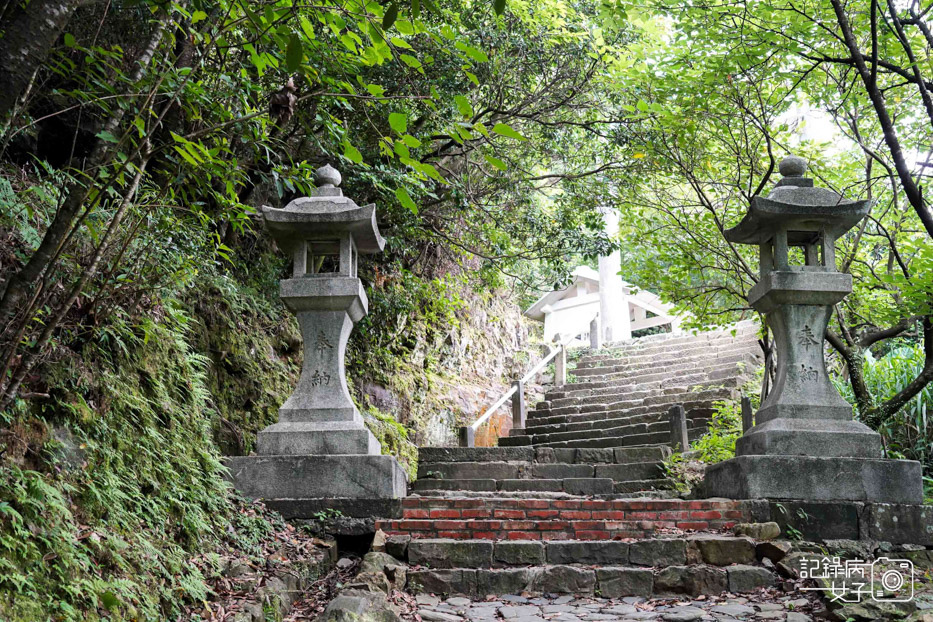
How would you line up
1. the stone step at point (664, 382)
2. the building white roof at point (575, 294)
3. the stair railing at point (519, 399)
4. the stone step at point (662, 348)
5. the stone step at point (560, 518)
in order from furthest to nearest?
the building white roof at point (575, 294), the stone step at point (662, 348), the stone step at point (664, 382), the stair railing at point (519, 399), the stone step at point (560, 518)

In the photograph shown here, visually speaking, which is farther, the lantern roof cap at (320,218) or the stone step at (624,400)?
the stone step at (624,400)

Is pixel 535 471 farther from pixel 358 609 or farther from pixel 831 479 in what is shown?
pixel 358 609

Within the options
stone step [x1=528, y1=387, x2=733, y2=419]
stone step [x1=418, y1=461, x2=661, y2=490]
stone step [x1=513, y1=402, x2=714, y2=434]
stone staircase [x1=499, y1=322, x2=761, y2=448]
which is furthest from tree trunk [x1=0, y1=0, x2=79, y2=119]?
stone step [x1=528, y1=387, x2=733, y2=419]

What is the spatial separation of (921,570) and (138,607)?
16.1 feet

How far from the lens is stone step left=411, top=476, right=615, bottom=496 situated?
7535 millimetres

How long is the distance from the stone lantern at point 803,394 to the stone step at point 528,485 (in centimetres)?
137

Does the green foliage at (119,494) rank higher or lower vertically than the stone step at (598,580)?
higher

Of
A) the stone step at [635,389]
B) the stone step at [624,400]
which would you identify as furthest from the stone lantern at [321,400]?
the stone step at [635,389]

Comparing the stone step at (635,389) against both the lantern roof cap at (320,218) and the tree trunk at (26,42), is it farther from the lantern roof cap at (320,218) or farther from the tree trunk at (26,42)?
the tree trunk at (26,42)

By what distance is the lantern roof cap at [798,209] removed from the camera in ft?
19.4

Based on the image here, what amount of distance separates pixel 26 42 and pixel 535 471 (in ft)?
22.9

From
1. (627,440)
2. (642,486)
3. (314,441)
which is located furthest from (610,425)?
(314,441)

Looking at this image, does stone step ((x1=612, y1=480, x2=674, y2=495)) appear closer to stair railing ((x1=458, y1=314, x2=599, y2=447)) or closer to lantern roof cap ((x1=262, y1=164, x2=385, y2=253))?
stair railing ((x1=458, y1=314, x2=599, y2=447))

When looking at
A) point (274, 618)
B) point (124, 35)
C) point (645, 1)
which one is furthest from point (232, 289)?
point (645, 1)
